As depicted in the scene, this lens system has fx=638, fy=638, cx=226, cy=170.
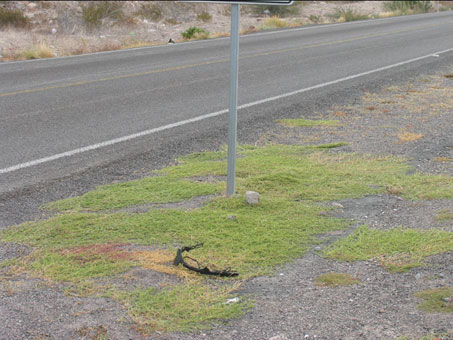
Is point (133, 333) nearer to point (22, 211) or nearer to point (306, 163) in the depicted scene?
point (22, 211)

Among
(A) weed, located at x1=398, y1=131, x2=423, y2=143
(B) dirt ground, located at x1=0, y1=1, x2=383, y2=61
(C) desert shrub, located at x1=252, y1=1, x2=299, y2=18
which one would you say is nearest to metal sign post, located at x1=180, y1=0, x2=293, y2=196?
(A) weed, located at x1=398, y1=131, x2=423, y2=143

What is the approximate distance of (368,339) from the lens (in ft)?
9.39

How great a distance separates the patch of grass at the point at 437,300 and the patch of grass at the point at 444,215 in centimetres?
106

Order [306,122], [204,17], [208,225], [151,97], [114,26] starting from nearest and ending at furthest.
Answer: [208,225] → [306,122] → [151,97] → [114,26] → [204,17]

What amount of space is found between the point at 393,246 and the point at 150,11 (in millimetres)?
28390

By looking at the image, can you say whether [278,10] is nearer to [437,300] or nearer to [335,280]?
[335,280]

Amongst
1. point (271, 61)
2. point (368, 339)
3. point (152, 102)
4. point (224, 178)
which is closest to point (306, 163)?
point (224, 178)

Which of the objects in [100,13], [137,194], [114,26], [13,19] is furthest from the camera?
[100,13]

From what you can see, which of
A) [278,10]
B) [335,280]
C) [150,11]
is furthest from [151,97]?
[278,10]

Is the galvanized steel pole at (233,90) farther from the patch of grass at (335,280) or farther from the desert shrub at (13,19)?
the desert shrub at (13,19)

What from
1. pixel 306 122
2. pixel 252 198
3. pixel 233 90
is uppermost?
pixel 233 90

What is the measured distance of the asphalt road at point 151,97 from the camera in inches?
235

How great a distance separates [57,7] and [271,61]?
18291 mm

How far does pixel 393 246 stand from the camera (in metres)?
3.86
